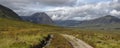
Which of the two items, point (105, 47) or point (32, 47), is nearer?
point (32, 47)

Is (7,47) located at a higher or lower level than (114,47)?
higher

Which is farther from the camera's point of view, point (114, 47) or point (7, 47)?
point (114, 47)

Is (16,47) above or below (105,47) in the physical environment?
above

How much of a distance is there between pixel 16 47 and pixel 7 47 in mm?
1122

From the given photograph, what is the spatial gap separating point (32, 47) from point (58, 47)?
353 cm

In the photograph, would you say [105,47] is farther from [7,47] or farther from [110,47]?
[7,47]

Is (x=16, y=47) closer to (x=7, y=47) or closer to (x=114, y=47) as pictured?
(x=7, y=47)

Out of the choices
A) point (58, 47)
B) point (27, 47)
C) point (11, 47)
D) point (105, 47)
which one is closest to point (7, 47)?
point (11, 47)

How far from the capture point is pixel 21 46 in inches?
1283

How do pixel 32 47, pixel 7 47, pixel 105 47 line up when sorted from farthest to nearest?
pixel 105 47, pixel 32 47, pixel 7 47

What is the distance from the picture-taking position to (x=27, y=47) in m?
32.8

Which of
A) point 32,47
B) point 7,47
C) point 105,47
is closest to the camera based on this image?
point 7,47

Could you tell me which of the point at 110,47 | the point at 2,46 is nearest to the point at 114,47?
the point at 110,47

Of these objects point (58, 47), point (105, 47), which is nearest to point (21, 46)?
point (58, 47)
